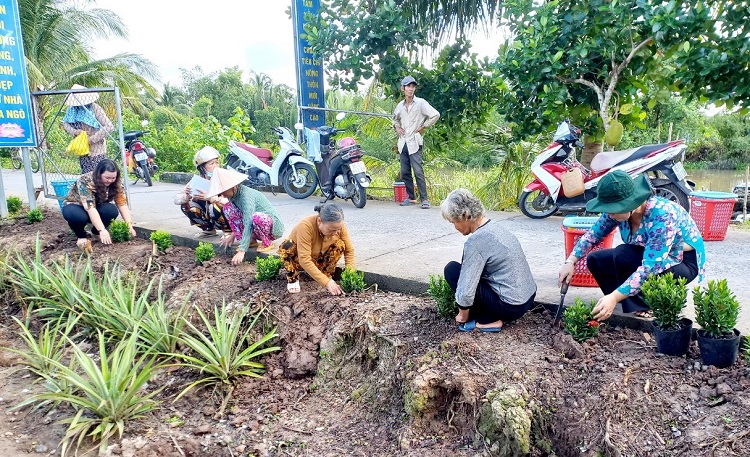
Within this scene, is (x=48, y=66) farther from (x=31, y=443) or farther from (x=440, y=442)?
(x=440, y=442)

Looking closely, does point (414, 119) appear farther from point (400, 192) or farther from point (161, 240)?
point (161, 240)

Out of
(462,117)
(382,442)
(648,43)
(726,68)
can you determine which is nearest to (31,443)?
(382,442)

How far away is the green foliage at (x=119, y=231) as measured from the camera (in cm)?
557

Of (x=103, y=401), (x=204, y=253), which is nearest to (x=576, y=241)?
(x=103, y=401)

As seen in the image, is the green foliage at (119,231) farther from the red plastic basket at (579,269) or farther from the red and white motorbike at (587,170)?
the red and white motorbike at (587,170)

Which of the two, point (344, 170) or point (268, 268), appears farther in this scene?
point (344, 170)

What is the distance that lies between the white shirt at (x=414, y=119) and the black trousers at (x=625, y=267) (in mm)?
4384

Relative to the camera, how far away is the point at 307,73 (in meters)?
8.99

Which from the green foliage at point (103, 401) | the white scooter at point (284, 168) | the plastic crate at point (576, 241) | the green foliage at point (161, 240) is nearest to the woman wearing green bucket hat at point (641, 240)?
the plastic crate at point (576, 241)

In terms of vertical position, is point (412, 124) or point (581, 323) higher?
point (412, 124)

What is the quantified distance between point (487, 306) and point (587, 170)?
3.94 m

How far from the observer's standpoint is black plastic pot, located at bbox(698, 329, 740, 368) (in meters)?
2.36

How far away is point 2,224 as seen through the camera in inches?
268

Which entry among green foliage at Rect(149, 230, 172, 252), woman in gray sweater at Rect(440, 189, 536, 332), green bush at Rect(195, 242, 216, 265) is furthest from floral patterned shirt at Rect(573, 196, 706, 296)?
green foliage at Rect(149, 230, 172, 252)
